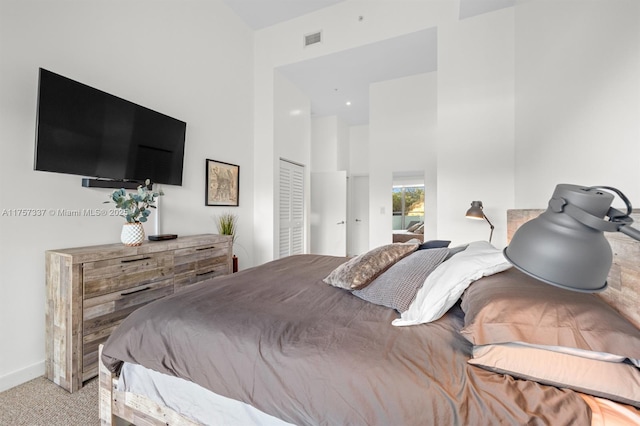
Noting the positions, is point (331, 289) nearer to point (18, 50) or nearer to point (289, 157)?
point (18, 50)

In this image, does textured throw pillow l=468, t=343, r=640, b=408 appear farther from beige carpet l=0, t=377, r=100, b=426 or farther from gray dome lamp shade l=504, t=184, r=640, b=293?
beige carpet l=0, t=377, r=100, b=426

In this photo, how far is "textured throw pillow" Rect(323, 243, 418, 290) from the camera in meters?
1.48

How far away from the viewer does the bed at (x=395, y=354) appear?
73 centimetres

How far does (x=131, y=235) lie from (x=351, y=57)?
338 cm

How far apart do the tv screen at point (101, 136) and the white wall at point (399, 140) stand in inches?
124

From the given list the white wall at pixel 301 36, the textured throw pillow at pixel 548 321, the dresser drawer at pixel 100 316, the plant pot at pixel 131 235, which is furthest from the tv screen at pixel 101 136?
the textured throw pillow at pixel 548 321

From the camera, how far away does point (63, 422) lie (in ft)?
4.92

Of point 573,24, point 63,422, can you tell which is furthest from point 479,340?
point 573,24

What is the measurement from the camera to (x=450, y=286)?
1095mm

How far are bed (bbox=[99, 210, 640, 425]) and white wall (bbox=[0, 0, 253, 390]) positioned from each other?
1.16m

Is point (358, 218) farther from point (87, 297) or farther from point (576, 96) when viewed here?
point (87, 297)

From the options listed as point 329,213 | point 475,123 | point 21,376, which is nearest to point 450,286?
point 475,123

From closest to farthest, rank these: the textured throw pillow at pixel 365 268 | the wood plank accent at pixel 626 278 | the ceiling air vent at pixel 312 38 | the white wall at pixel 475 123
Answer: the wood plank accent at pixel 626 278 < the textured throw pillow at pixel 365 268 < the white wall at pixel 475 123 < the ceiling air vent at pixel 312 38

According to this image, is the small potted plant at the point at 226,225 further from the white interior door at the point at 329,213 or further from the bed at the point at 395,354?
the white interior door at the point at 329,213
